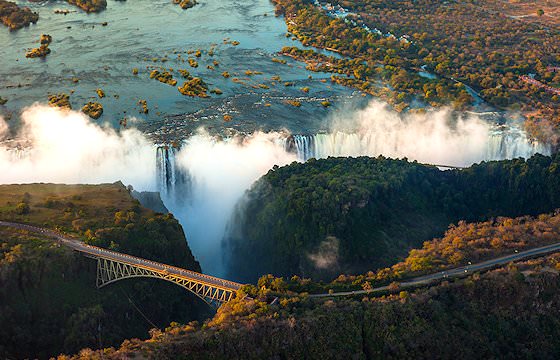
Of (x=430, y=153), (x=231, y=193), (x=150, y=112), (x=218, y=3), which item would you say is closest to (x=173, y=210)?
(x=231, y=193)

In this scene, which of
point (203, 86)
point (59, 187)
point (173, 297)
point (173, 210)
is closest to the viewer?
point (173, 297)

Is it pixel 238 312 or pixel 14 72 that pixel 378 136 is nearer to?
pixel 238 312

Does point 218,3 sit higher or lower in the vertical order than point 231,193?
higher

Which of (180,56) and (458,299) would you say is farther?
(180,56)

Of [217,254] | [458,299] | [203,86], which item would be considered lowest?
[217,254]

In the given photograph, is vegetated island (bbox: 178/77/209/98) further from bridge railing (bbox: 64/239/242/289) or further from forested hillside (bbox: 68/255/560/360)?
forested hillside (bbox: 68/255/560/360)

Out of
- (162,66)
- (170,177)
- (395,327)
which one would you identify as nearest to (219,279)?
(395,327)
